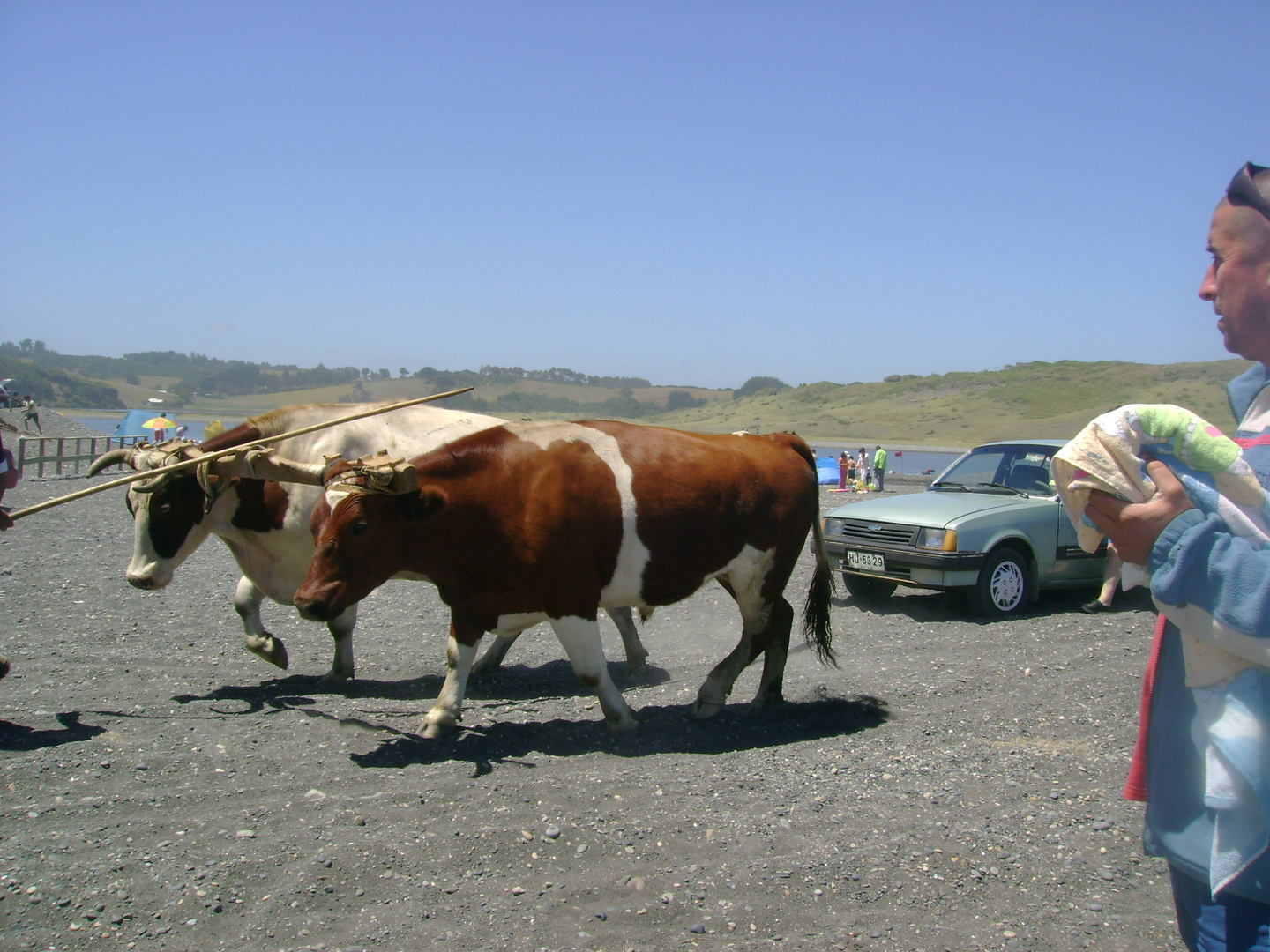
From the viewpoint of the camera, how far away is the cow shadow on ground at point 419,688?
6.62 metres

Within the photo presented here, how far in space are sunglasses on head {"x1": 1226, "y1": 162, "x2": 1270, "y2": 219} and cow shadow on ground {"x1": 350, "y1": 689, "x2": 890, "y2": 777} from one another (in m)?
4.37

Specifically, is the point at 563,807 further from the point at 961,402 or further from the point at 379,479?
the point at 961,402

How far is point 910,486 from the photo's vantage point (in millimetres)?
34781

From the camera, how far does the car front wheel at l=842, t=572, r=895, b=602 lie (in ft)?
35.2

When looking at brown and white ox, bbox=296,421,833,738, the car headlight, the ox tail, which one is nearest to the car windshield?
the car headlight

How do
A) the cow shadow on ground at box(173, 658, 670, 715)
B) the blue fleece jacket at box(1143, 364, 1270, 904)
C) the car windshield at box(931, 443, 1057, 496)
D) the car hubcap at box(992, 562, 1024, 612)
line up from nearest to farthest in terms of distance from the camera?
the blue fleece jacket at box(1143, 364, 1270, 904)
the cow shadow on ground at box(173, 658, 670, 715)
the car hubcap at box(992, 562, 1024, 612)
the car windshield at box(931, 443, 1057, 496)

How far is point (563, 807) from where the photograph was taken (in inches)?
180

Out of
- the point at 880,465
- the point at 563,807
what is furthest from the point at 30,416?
the point at 563,807

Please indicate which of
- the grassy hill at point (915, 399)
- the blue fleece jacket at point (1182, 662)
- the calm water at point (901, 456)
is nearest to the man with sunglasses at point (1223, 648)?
the blue fleece jacket at point (1182, 662)

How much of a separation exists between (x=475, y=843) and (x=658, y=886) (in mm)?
895

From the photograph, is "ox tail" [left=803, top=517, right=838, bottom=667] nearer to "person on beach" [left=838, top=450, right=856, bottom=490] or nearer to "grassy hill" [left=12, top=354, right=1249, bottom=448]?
"person on beach" [left=838, top=450, right=856, bottom=490]

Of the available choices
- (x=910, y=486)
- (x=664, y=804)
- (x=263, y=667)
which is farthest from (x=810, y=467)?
(x=910, y=486)

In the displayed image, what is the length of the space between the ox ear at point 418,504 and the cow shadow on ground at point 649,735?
1.40 meters

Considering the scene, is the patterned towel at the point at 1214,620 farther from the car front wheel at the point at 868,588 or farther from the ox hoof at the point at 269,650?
the car front wheel at the point at 868,588
